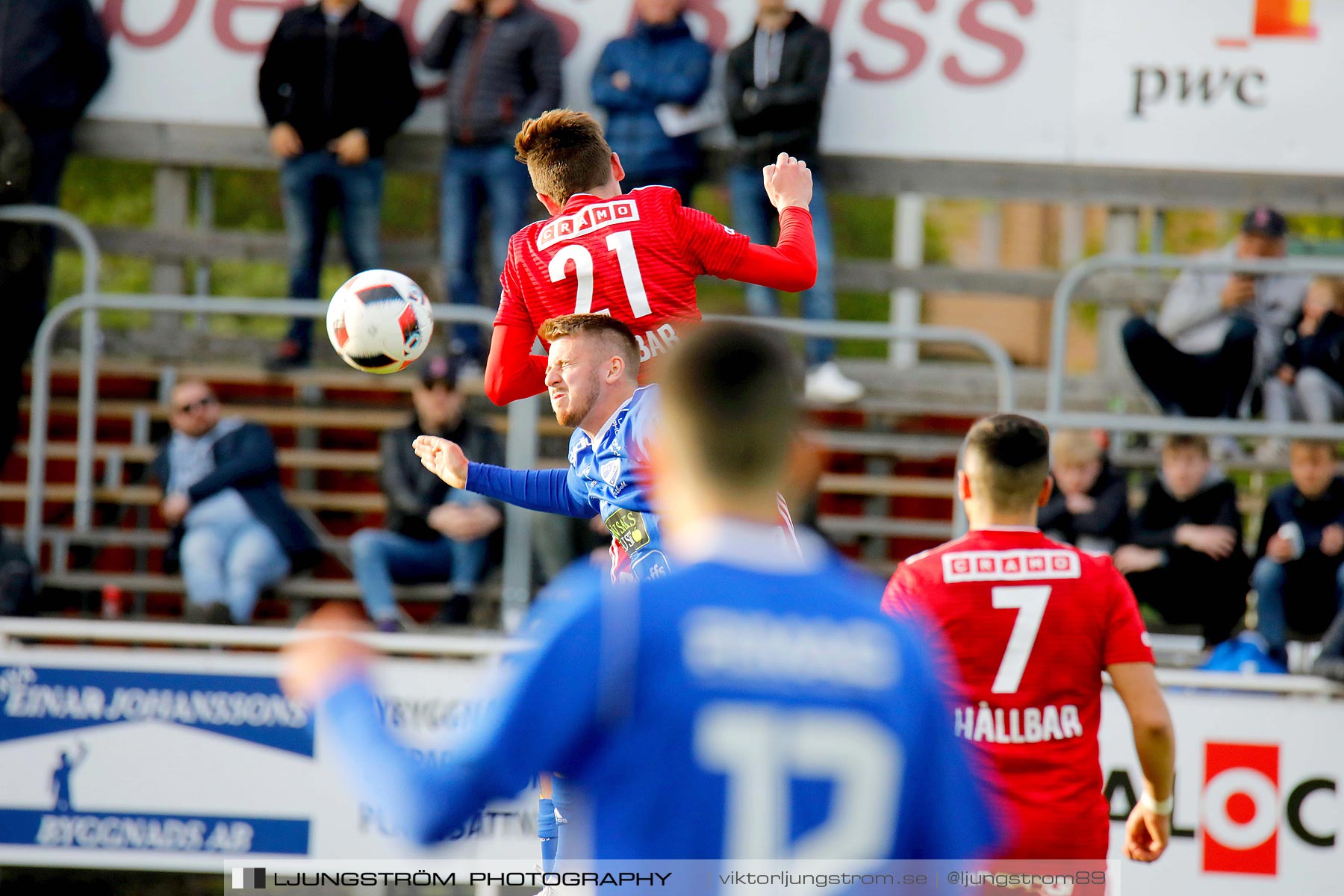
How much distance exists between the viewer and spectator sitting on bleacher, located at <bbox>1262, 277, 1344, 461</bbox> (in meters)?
8.77

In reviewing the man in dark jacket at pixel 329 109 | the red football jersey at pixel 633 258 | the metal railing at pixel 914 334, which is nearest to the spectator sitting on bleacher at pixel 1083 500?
the metal railing at pixel 914 334

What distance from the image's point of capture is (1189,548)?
26.5 ft

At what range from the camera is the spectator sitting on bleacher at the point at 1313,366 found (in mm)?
8773

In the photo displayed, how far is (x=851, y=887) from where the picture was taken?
228 centimetres

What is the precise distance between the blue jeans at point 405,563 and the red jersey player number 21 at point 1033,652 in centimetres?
449

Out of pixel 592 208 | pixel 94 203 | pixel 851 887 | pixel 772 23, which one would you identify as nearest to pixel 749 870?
pixel 851 887

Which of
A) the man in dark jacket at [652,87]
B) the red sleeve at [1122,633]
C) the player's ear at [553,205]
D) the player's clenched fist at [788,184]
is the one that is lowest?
the red sleeve at [1122,633]

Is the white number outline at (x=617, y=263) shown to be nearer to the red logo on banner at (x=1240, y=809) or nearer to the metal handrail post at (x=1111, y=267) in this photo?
the metal handrail post at (x=1111, y=267)

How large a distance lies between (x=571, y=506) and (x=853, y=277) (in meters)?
5.56

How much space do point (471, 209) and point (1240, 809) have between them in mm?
5714

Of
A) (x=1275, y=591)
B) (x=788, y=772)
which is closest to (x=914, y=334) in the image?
(x=1275, y=591)

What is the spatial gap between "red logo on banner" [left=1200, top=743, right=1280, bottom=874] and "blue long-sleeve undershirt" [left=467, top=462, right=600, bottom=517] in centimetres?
407

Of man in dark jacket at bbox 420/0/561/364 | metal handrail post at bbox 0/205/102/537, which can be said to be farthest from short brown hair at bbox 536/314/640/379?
metal handrail post at bbox 0/205/102/537

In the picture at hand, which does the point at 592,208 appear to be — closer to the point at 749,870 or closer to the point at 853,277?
the point at 749,870
